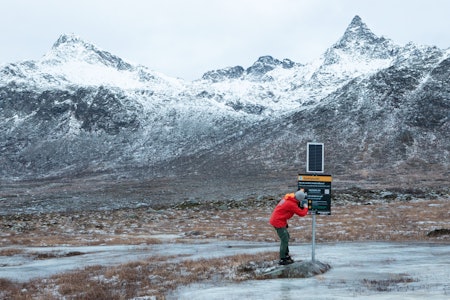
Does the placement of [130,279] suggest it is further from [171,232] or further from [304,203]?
[171,232]

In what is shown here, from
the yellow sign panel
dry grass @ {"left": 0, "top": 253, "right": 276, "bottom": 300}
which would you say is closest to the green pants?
dry grass @ {"left": 0, "top": 253, "right": 276, "bottom": 300}

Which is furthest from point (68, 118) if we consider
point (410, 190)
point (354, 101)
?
point (410, 190)

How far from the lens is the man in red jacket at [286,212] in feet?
56.0

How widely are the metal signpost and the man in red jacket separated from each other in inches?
11.5

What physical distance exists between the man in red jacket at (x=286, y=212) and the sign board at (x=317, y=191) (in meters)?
0.26

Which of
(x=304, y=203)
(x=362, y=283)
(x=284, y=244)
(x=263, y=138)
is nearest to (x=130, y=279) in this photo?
(x=284, y=244)

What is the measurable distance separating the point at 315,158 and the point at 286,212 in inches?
85.3

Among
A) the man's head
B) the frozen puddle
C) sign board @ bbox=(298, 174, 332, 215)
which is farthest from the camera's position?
sign board @ bbox=(298, 174, 332, 215)

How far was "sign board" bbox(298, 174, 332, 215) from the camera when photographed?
1703 cm

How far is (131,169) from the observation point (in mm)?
151875

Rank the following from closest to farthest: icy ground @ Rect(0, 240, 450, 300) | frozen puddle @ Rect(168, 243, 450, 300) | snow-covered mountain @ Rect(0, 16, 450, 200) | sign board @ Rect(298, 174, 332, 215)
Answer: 1. frozen puddle @ Rect(168, 243, 450, 300)
2. icy ground @ Rect(0, 240, 450, 300)
3. sign board @ Rect(298, 174, 332, 215)
4. snow-covered mountain @ Rect(0, 16, 450, 200)

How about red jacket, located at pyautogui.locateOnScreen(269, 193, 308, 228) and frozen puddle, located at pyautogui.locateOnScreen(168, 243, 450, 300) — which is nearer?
frozen puddle, located at pyautogui.locateOnScreen(168, 243, 450, 300)

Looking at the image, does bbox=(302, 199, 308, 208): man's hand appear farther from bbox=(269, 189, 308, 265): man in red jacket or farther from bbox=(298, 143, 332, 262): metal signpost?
bbox=(298, 143, 332, 262): metal signpost

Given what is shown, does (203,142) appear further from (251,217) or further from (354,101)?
(251,217)
